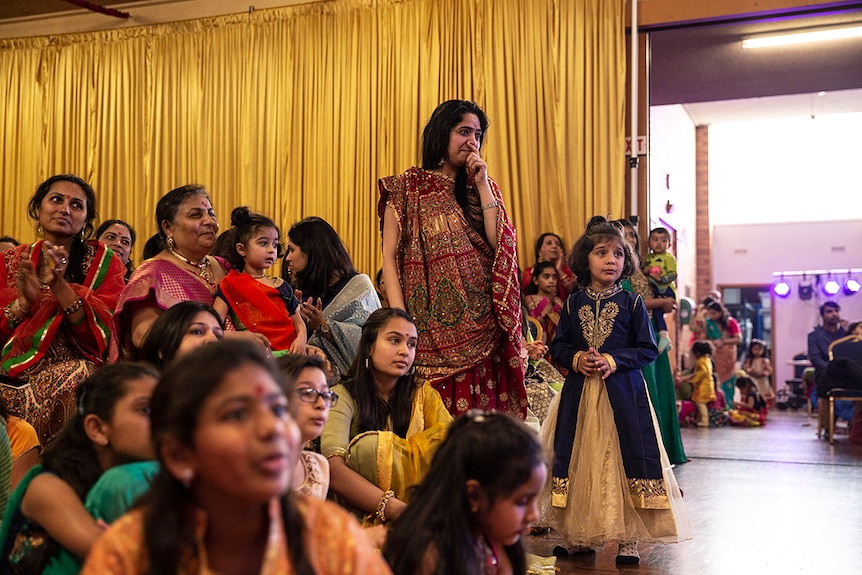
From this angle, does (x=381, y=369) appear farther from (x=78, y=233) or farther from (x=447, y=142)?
(x=78, y=233)

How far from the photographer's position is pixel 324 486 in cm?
239

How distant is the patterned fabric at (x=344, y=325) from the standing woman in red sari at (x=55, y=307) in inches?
31.2

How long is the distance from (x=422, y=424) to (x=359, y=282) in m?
1.03

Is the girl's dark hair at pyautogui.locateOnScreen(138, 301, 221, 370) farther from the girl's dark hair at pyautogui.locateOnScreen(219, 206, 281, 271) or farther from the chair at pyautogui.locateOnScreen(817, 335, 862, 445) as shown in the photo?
the chair at pyautogui.locateOnScreen(817, 335, 862, 445)

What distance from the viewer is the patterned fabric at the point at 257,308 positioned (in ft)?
10.6

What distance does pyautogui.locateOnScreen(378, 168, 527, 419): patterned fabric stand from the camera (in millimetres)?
3123

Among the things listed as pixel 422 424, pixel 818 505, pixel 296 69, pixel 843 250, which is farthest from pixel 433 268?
pixel 843 250

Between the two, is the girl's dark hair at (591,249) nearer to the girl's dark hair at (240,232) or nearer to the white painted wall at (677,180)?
the girl's dark hair at (240,232)

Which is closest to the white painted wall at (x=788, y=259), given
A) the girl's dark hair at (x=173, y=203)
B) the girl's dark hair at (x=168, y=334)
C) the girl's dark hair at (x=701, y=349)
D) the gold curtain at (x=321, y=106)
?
the girl's dark hair at (x=701, y=349)

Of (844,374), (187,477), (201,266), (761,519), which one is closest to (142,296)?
(201,266)

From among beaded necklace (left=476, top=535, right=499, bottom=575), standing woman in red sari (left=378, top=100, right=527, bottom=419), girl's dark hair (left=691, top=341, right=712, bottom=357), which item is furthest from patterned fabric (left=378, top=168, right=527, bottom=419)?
girl's dark hair (left=691, top=341, right=712, bottom=357)

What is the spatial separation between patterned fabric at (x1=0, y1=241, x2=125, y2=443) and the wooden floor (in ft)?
5.78

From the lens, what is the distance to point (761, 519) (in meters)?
4.11

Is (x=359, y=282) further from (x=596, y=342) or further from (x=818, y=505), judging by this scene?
(x=818, y=505)
